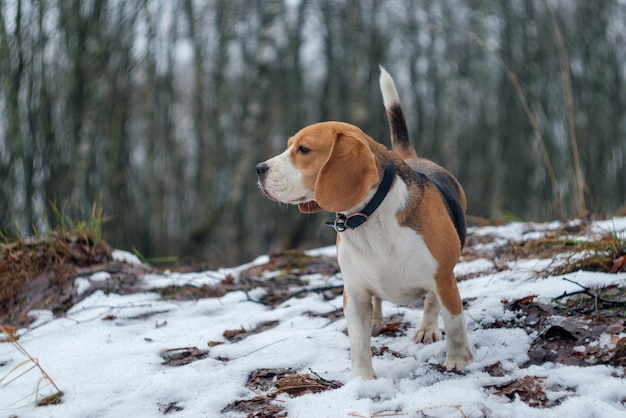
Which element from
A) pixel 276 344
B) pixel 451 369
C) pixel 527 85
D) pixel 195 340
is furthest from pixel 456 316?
pixel 527 85

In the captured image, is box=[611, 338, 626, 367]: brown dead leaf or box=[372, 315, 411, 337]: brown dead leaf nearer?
box=[611, 338, 626, 367]: brown dead leaf

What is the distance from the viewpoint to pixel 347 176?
111 inches

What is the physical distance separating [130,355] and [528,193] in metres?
19.7

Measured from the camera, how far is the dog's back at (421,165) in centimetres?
353

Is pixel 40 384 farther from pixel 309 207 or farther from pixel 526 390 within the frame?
pixel 526 390

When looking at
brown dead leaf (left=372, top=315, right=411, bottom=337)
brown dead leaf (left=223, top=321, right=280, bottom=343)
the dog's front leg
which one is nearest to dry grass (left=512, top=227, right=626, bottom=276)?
brown dead leaf (left=372, top=315, right=411, bottom=337)

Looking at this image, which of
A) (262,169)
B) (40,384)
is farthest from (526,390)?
(40,384)

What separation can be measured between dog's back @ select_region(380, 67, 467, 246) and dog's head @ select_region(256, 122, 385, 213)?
0.73 meters

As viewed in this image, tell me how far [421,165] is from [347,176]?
4.27ft

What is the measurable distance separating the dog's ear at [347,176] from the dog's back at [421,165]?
2.39 feet

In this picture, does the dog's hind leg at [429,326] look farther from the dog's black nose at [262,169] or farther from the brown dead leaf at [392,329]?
the dog's black nose at [262,169]

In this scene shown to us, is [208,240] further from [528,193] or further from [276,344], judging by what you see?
[528,193]

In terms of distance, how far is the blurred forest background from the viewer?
35.1 feet

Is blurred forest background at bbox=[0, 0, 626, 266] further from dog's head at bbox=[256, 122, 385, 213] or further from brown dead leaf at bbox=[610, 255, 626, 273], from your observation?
dog's head at bbox=[256, 122, 385, 213]
